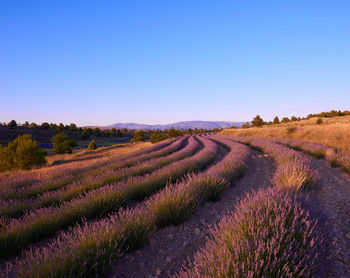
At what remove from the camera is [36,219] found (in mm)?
2715

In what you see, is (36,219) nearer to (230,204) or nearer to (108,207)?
(108,207)

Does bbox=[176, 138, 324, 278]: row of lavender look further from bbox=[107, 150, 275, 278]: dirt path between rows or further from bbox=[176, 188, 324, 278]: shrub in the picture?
bbox=[107, 150, 275, 278]: dirt path between rows

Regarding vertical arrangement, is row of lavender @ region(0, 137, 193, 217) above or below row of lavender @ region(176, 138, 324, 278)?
below

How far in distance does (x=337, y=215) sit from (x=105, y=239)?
3.83 m

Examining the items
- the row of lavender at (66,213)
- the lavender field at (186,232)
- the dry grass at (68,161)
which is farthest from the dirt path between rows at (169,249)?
the dry grass at (68,161)

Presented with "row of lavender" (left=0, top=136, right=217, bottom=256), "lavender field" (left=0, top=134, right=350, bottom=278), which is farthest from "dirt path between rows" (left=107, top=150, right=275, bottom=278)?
"row of lavender" (left=0, top=136, right=217, bottom=256)

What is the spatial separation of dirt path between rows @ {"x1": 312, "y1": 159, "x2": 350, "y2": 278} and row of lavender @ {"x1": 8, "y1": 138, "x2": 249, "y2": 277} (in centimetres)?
199

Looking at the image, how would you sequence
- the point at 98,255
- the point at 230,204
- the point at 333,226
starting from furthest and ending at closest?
the point at 230,204
the point at 333,226
the point at 98,255

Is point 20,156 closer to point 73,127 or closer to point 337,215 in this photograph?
point 337,215

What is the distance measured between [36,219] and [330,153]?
32.7 ft

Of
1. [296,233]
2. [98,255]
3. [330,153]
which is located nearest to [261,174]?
[330,153]

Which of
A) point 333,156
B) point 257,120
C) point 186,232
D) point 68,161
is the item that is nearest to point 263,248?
point 186,232

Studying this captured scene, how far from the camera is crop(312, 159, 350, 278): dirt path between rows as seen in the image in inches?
75.2

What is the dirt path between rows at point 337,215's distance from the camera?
1.91 m
